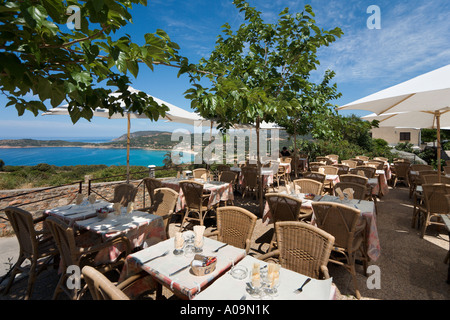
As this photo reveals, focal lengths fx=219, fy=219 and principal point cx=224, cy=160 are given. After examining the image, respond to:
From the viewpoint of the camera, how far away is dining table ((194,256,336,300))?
142cm

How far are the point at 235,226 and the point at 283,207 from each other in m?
0.95

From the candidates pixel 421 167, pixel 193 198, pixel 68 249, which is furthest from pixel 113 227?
pixel 421 167

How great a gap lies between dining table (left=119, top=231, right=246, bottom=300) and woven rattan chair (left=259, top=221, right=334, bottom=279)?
41 cm

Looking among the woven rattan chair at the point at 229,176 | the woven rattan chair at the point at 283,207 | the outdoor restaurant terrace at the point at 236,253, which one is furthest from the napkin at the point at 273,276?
the woven rattan chair at the point at 229,176

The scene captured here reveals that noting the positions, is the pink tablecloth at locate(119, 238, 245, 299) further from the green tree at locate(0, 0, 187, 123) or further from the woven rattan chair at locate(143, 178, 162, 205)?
the woven rattan chair at locate(143, 178, 162, 205)

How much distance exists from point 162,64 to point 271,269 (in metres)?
1.95

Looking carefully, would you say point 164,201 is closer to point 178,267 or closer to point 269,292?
point 178,267

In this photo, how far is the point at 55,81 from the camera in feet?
5.19

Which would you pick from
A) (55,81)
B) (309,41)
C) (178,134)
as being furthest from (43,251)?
(178,134)

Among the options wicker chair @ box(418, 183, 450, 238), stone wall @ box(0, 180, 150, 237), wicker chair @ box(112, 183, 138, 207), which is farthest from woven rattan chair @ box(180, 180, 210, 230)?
wicker chair @ box(418, 183, 450, 238)

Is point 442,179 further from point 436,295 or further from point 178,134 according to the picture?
point 178,134

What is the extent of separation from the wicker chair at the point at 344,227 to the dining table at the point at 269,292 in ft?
4.10

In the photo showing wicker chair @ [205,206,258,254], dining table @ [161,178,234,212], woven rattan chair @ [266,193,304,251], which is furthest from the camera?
dining table @ [161,178,234,212]

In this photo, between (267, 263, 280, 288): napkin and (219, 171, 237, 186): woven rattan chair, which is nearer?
(267, 263, 280, 288): napkin
